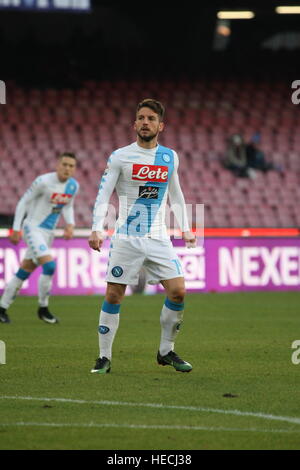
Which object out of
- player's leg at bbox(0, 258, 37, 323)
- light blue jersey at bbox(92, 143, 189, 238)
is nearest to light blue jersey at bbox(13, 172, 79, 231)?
player's leg at bbox(0, 258, 37, 323)

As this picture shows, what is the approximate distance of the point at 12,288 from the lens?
12.8 metres

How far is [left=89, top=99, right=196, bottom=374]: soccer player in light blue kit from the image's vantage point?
784 centimetres

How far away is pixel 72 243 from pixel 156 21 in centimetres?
1286

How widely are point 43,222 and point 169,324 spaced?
Result: 5495 millimetres

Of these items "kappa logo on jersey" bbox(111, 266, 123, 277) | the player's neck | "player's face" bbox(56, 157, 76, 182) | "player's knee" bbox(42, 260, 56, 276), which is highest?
the player's neck

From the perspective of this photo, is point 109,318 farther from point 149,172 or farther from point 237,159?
point 237,159

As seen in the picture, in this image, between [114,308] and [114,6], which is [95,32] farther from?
[114,308]

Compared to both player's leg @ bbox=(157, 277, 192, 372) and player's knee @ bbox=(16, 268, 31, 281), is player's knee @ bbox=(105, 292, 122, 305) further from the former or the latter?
player's knee @ bbox=(16, 268, 31, 281)

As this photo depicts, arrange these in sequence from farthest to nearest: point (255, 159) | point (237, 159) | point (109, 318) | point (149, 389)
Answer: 1. point (255, 159)
2. point (237, 159)
3. point (109, 318)
4. point (149, 389)

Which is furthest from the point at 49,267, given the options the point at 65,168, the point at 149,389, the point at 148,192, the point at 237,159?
the point at 237,159

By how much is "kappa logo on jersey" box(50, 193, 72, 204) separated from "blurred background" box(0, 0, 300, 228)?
8.88 metres

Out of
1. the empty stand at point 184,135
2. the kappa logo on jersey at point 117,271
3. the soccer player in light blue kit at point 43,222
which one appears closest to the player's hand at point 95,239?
the kappa logo on jersey at point 117,271

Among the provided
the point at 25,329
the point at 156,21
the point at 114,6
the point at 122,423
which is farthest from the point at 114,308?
the point at 156,21

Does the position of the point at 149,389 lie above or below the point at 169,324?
below
